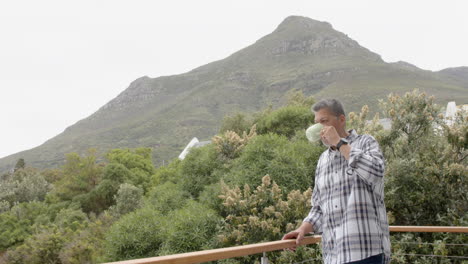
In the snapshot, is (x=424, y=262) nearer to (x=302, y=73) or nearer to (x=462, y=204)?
(x=462, y=204)

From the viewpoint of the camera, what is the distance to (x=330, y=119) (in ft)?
5.39

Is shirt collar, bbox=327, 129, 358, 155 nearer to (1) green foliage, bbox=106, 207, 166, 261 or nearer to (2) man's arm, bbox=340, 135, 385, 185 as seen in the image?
(2) man's arm, bbox=340, 135, 385, 185

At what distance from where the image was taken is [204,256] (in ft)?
4.45

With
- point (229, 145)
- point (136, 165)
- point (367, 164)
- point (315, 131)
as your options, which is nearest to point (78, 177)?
point (136, 165)

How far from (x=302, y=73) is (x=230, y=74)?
21.0m

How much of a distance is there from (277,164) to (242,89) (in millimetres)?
75700

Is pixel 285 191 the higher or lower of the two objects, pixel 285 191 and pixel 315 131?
the lower

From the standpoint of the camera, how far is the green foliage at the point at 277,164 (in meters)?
6.38

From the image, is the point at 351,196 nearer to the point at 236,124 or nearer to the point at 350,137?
the point at 350,137

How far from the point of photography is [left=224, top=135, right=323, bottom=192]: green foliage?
6.38 m

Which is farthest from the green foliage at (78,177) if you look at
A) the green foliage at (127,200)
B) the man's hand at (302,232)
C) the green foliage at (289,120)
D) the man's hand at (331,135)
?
the man's hand at (331,135)

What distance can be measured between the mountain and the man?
4139cm

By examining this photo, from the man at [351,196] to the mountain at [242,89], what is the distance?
4139cm

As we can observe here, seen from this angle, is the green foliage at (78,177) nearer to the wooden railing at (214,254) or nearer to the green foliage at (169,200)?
the green foliage at (169,200)
